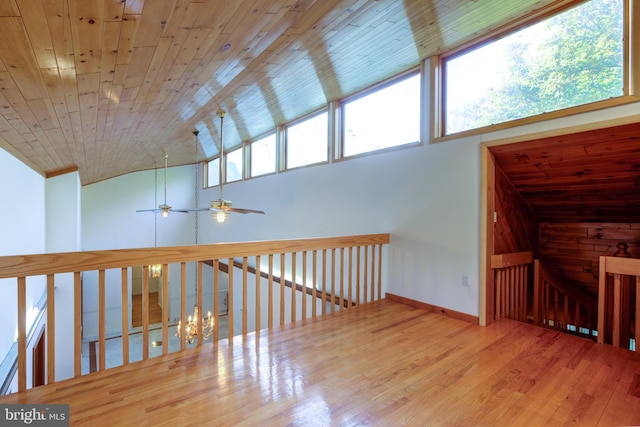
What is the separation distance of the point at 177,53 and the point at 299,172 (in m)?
3.47

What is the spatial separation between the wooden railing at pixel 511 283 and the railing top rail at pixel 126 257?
2077mm

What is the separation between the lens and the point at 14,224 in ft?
10.6

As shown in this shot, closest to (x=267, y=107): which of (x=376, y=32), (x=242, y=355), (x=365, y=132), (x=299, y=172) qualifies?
(x=299, y=172)

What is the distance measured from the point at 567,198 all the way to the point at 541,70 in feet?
5.18

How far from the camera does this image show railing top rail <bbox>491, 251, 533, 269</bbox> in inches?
126

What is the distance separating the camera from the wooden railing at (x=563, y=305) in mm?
3752

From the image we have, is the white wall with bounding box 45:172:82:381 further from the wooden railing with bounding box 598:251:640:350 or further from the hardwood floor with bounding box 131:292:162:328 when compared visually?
the wooden railing with bounding box 598:251:640:350

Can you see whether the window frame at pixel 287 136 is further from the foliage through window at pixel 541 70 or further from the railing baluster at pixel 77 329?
the railing baluster at pixel 77 329

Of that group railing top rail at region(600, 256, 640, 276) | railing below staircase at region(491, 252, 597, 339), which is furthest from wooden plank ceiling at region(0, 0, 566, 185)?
railing below staircase at region(491, 252, 597, 339)

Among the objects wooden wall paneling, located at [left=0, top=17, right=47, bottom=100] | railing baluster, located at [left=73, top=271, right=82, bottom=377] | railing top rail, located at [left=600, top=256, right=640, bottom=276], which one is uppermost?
wooden wall paneling, located at [left=0, top=17, right=47, bottom=100]

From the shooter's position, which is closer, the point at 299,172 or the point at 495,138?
the point at 495,138

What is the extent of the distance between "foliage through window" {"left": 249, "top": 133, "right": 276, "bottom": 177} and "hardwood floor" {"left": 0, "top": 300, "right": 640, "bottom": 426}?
171 inches

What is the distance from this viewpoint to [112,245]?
357 inches

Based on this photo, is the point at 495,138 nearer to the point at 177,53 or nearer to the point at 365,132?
the point at 365,132
